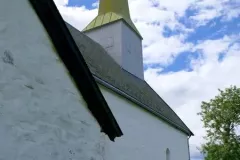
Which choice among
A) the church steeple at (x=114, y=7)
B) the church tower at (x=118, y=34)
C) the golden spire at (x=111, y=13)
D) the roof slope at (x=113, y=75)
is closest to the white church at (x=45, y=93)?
the roof slope at (x=113, y=75)

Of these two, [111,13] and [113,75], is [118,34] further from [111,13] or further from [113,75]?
[113,75]

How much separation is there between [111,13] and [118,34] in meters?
2.16

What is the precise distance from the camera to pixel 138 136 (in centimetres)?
1225

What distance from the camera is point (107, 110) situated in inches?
233

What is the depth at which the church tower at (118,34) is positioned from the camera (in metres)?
18.2

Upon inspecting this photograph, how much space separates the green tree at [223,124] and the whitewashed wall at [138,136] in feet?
29.3

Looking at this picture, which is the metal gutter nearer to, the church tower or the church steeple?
the church tower

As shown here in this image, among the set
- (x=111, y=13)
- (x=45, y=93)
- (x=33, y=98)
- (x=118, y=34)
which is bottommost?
(x=33, y=98)

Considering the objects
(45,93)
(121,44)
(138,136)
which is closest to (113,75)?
(138,136)

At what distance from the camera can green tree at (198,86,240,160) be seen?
2345 cm

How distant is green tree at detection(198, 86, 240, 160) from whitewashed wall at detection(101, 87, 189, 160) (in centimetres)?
892

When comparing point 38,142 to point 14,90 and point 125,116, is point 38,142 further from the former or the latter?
point 125,116

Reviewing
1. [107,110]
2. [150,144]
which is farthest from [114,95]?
[107,110]

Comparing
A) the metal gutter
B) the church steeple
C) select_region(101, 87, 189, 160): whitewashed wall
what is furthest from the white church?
the church steeple
